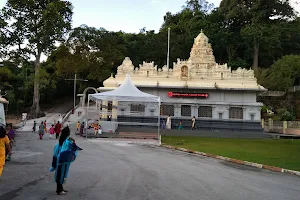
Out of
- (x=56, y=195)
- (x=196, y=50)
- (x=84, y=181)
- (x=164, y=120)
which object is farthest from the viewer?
(x=196, y=50)

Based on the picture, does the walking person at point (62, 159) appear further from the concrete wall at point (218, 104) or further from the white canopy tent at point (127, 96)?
the concrete wall at point (218, 104)

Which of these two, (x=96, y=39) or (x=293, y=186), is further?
(x=96, y=39)

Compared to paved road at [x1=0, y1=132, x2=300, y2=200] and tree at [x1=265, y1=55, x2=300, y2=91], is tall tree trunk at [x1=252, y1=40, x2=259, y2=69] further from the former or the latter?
paved road at [x1=0, y1=132, x2=300, y2=200]

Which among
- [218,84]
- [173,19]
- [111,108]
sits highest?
[173,19]

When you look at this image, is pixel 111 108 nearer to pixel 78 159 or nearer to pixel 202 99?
pixel 202 99

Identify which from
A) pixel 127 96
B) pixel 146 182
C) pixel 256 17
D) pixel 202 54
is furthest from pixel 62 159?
pixel 256 17

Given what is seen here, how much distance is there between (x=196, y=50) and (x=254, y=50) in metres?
21.0

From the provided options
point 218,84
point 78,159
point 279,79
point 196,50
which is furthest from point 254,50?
point 78,159

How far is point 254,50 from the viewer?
57.9 meters

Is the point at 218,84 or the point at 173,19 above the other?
the point at 173,19

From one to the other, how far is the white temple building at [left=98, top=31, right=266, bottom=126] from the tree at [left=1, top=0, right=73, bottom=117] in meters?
14.9

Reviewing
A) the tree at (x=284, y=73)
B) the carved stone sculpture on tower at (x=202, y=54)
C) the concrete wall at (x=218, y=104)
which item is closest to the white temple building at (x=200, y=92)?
the concrete wall at (x=218, y=104)

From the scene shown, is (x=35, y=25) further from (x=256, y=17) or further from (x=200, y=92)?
(x=256, y=17)

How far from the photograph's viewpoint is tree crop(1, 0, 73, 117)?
147 ft
